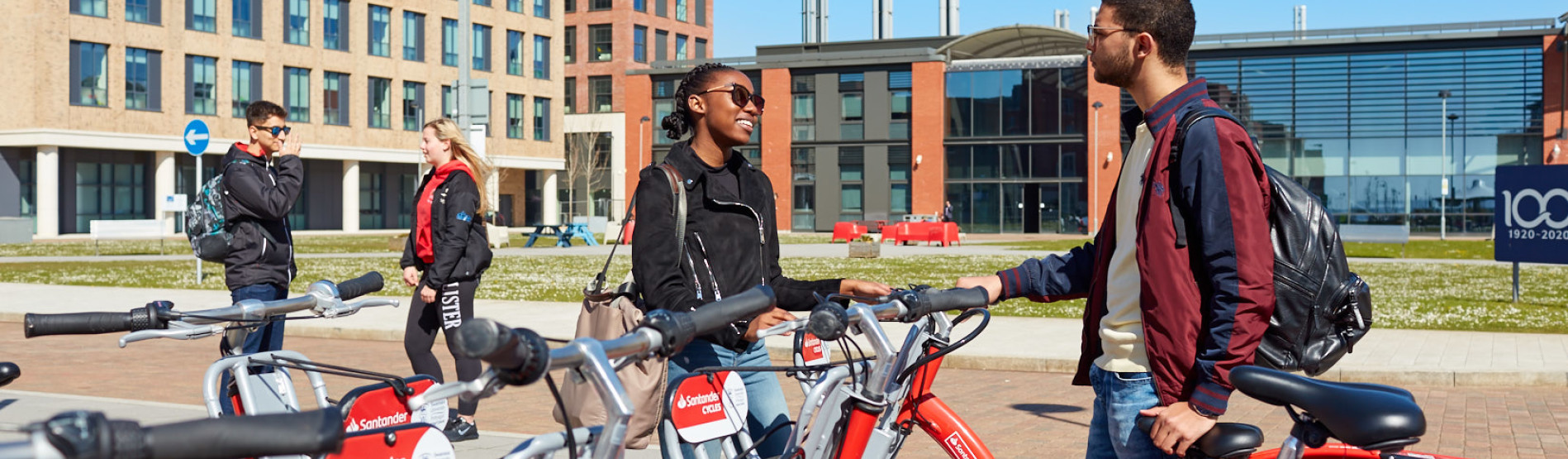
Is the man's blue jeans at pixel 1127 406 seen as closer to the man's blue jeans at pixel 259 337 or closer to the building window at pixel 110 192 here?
the man's blue jeans at pixel 259 337

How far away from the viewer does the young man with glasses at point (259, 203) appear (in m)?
6.39

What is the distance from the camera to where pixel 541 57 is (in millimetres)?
67062

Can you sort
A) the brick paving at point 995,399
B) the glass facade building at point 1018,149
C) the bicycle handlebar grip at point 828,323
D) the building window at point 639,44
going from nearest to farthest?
the bicycle handlebar grip at point 828,323, the brick paving at point 995,399, the glass facade building at point 1018,149, the building window at point 639,44

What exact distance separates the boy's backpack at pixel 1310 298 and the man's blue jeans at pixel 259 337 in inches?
103

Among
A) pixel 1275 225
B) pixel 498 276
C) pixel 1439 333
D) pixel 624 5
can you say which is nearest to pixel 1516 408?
pixel 1439 333

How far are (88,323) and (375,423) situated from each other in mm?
690

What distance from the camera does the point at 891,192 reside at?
5819 cm

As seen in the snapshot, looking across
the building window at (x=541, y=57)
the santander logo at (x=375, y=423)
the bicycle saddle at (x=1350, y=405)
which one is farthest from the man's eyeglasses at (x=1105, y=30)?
the building window at (x=541, y=57)

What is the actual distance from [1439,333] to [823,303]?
1098 cm

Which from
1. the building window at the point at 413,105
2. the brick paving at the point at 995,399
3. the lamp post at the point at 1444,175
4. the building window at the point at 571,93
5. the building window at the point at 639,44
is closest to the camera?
the brick paving at the point at 995,399

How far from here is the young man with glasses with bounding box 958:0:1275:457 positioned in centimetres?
263

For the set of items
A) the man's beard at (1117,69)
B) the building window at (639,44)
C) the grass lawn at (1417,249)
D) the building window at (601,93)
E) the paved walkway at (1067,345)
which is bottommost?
the paved walkway at (1067,345)

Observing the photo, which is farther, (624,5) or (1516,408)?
(624,5)

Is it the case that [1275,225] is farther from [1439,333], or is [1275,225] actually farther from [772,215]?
[1439,333]
